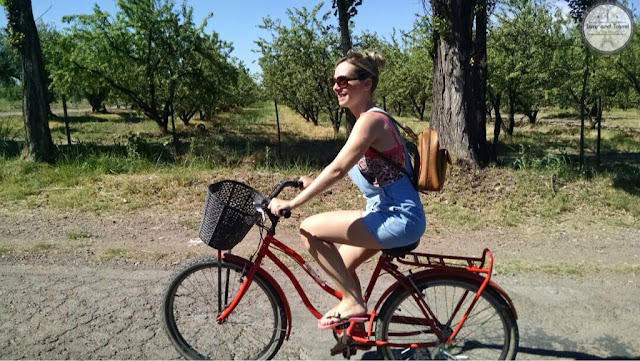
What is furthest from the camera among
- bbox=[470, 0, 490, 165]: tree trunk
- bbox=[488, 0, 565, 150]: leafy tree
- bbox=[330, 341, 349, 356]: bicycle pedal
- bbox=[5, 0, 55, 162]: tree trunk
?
bbox=[488, 0, 565, 150]: leafy tree

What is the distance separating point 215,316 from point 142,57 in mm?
16564

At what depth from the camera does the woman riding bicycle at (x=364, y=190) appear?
261 cm

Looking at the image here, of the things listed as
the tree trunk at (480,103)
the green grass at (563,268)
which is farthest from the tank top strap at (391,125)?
the tree trunk at (480,103)

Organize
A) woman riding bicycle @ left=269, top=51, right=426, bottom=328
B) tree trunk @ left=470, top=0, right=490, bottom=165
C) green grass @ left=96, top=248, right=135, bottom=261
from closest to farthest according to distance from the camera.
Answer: woman riding bicycle @ left=269, top=51, right=426, bottom=328, green grass @ left=96, top=248, right=135, bottom=261, tree trunk @ left=470, top=0, right=490, bottom=165

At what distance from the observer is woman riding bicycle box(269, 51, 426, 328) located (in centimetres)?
261

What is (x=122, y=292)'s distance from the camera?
13.8 feet

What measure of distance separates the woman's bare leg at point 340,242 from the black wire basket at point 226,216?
1.08 ft

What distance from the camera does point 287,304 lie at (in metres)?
3.05

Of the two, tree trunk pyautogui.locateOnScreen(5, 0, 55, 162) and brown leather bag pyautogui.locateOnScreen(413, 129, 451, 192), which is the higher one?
tree trunk pyautogui.locateOnScreen(5, 0, 55, 162)

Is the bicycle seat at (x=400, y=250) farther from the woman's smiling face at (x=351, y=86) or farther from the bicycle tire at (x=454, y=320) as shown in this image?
the woman's smiling face at (x=351, y=86)

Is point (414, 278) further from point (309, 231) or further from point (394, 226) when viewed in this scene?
point (309, 231)

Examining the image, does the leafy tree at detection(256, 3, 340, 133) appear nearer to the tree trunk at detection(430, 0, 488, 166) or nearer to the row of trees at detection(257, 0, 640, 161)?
the row of trees at detection(257, 0, 640, 161)

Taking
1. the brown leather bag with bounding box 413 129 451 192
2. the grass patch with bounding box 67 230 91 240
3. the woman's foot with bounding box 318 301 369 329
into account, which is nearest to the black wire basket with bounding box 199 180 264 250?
the woman's foot with bounding box 318 301 369 329

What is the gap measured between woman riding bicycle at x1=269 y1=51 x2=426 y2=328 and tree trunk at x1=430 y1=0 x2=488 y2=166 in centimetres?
589
